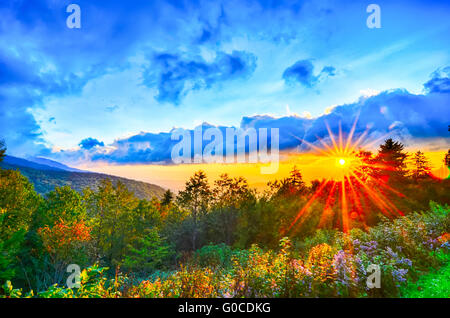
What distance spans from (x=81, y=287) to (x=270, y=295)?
11.0ft

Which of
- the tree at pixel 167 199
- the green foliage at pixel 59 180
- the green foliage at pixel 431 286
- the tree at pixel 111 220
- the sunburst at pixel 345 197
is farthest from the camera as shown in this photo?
the green foliage at pixel 59 180

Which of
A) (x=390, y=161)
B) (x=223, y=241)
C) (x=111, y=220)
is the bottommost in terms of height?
(x=223, y=241)

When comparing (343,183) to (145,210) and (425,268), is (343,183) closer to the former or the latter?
(425,268)

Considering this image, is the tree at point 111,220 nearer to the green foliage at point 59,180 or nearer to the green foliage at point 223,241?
the green foliage at point 223,241

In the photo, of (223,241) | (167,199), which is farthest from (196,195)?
(167,199)

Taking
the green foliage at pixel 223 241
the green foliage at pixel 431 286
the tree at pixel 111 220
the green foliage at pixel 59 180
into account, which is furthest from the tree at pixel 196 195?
the green foliage at pixel 59 180

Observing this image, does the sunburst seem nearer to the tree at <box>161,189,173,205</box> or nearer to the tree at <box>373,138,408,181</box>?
the tree at <box>373,138,408,181</box>

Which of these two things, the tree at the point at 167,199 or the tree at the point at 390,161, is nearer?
the tree at the point at 390,161

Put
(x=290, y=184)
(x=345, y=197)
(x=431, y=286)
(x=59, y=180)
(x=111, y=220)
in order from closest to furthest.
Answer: (x=431, y=286) < (x=345, y=197) < (x=290, y=184) < (x=111, y=220) < (x=59, y=180)

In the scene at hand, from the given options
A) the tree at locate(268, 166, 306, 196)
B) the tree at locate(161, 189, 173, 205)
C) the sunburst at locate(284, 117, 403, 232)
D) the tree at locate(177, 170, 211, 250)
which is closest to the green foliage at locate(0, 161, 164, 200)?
the tree at locate(161, 189, 173, 205)

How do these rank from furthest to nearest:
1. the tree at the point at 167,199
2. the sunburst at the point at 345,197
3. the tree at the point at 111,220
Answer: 1. the tree at the point at 167,199
2. the tree at the point at 111,220
3. the sunburst at the point at 345,197

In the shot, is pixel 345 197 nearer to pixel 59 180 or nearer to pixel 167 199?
pixel 167 199
